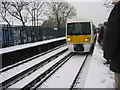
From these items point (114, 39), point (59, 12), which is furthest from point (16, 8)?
point (114, 39)

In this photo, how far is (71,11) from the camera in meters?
57.7

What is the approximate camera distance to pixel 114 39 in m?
2.00

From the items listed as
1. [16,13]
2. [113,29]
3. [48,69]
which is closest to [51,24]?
[16,13]


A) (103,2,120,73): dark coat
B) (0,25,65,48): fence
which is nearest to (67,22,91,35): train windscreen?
(0,25,65,48): fence

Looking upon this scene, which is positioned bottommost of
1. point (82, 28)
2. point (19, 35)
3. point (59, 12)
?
point (19, 35)

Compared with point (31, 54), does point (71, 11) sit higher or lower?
higher

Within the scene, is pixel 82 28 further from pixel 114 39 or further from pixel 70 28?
pixel 114 39

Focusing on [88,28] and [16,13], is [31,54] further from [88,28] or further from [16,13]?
[16,13]

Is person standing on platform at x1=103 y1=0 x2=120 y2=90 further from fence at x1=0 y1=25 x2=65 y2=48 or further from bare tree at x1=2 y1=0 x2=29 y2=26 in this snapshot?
bare tree at x1=2 y1=0 x2=29 y2=26

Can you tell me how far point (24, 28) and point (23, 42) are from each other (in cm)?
151

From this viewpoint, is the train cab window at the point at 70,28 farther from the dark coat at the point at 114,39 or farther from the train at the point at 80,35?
the dark coat at the point at 114,39

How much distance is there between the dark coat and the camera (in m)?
1.97

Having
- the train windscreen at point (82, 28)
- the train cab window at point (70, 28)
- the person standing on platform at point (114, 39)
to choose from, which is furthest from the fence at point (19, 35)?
the person standing on platform at point (114, 39)

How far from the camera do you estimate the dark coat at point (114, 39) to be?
1970 mm
